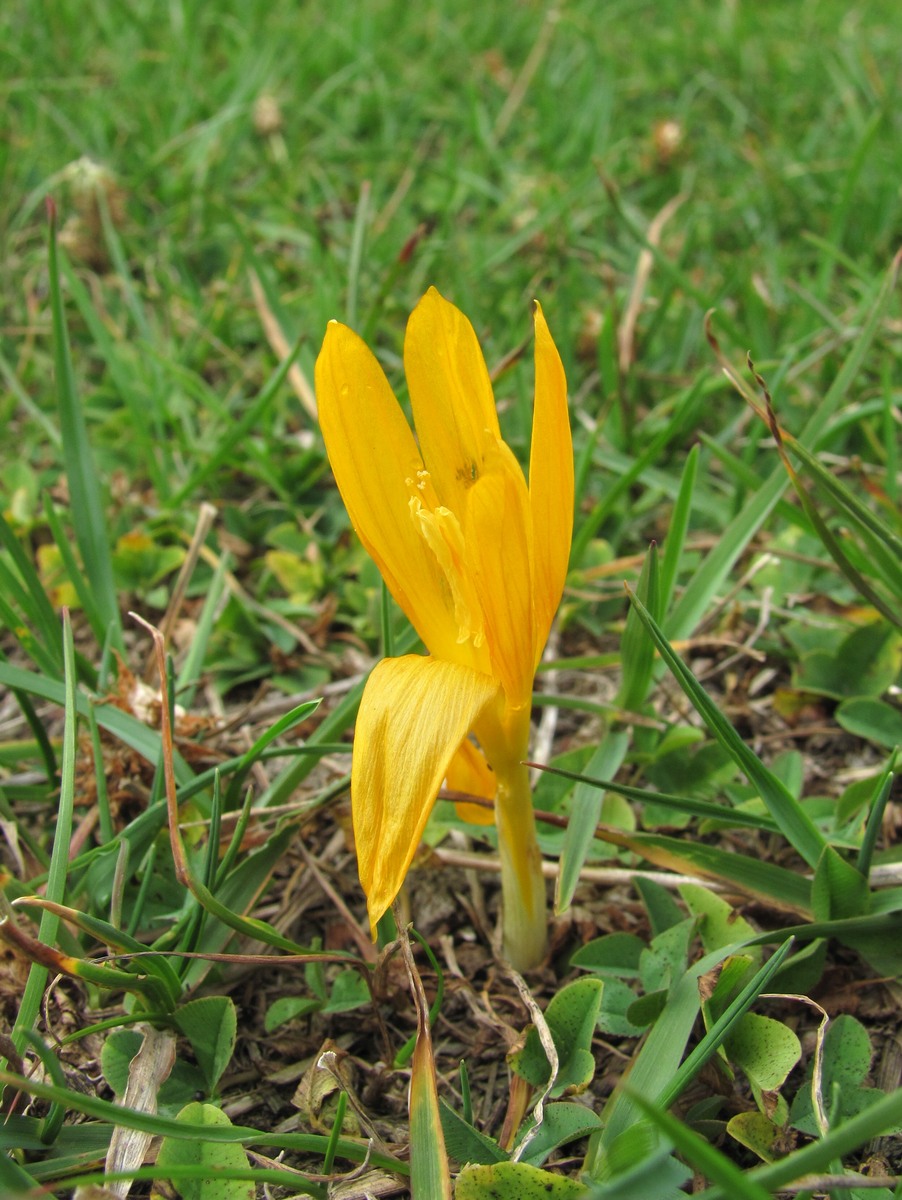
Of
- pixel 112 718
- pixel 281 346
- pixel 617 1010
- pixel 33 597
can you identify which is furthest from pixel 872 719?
pixel 281 346

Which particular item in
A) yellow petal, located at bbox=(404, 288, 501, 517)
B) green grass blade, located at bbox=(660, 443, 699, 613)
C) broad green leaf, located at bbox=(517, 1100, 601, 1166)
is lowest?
broad green leaf, located at bbox=(517, 1100, 601, 1166)

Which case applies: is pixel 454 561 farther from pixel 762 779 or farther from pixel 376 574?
pixel 376 574

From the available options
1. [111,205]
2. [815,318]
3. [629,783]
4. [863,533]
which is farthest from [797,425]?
[111,205]

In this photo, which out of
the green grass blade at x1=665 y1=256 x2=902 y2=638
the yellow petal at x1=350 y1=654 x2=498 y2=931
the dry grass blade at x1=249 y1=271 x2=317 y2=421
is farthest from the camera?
the dry grass blade at x1=249 y1=271 x2=317 y2=421

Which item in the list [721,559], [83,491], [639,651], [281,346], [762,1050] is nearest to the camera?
[762,1050]

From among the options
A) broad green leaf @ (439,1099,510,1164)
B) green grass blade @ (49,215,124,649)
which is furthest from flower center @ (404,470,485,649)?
green grass blade @ (49,215,124,649)

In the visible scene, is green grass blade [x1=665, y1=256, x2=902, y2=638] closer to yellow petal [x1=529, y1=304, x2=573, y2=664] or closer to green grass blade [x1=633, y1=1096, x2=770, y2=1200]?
yellow petal [x1=529, y1=304, x2=573, y2=664]

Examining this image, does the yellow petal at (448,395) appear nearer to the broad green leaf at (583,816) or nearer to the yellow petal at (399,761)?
the yellow petal at (399,761)
